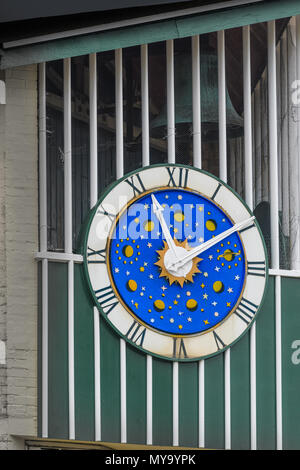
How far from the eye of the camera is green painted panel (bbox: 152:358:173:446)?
A: 10.3 metres

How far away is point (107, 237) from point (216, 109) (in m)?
1.52

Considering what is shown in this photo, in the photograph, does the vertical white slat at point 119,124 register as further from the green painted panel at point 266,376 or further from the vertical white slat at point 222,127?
the green painted panel at point 266,376

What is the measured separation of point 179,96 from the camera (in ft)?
35.6

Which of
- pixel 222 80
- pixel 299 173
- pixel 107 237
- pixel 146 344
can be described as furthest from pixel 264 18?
pixel 146 344

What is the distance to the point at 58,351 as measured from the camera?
10.3 m

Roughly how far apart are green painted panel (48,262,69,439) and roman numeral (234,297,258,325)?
58.2 inches

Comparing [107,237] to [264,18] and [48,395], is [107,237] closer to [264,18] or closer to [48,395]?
[48,395]

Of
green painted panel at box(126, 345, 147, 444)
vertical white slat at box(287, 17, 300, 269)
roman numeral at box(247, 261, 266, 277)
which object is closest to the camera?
green painted panel at box(126, 345, 147, 444)

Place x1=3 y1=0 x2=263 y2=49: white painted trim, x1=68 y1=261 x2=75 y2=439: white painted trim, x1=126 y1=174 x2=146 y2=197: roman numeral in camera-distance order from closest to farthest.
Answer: x1=3 y1=0 x2=263 y2=49: white painted trim, x1=68 y1=261 x2=75 y2=439: white painted trim, x1=126 y1=174 x2=146 y2=197: roman numeral

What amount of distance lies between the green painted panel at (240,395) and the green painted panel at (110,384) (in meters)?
0.99

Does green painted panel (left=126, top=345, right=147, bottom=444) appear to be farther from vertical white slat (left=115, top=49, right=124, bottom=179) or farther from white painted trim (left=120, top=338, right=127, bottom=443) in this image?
vertical white slat (left=115, top=49, right=124, bottom=179)

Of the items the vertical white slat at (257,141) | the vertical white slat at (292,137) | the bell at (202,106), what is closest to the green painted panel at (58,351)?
the bell at (202,106)

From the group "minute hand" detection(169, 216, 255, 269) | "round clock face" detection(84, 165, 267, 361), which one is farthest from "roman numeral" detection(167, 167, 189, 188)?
"minute hand" detection(169, 216, 255, 269)

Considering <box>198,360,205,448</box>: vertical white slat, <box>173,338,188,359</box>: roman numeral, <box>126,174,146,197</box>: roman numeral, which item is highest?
<box>126,174,146,197</box>: roman numeral
